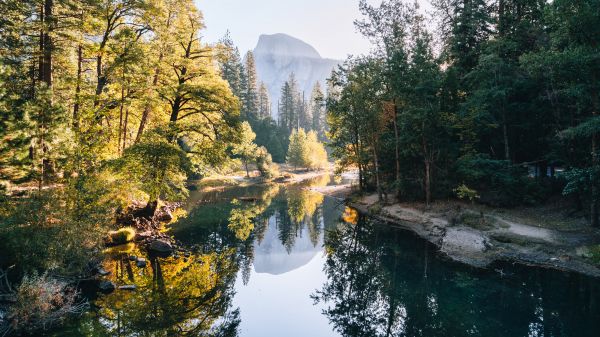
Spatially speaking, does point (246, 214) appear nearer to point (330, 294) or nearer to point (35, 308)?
point (330, 294)

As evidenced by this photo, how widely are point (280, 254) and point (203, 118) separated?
1254 cm

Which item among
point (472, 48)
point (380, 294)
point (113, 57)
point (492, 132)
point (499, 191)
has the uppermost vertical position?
point (472, 48)

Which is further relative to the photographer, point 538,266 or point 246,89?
point 246,89

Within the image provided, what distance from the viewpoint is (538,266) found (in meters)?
17.1

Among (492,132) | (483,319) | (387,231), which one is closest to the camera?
(483,319)

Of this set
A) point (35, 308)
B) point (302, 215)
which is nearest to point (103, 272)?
point (35, 308)

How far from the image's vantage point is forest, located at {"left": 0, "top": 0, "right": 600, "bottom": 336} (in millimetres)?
12922

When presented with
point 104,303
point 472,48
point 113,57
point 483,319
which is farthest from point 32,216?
point 472,48

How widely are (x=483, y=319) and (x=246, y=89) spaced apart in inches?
3416

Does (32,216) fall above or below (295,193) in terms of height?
above

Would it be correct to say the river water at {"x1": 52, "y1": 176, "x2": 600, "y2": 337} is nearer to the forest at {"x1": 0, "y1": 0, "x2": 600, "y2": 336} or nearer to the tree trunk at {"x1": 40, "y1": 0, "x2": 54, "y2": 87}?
the forest at {"x1": 0, "y1": 0, "x2": 600, "y2": 336}

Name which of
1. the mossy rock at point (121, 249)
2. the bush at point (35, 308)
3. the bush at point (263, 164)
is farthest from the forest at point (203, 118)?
the bush at point (263, 164)

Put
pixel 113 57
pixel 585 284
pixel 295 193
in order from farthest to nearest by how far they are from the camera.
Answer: pixel 295 193, pixel 113 57, pixel 585 284

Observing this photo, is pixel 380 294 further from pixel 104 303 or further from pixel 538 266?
pixel 104 303
